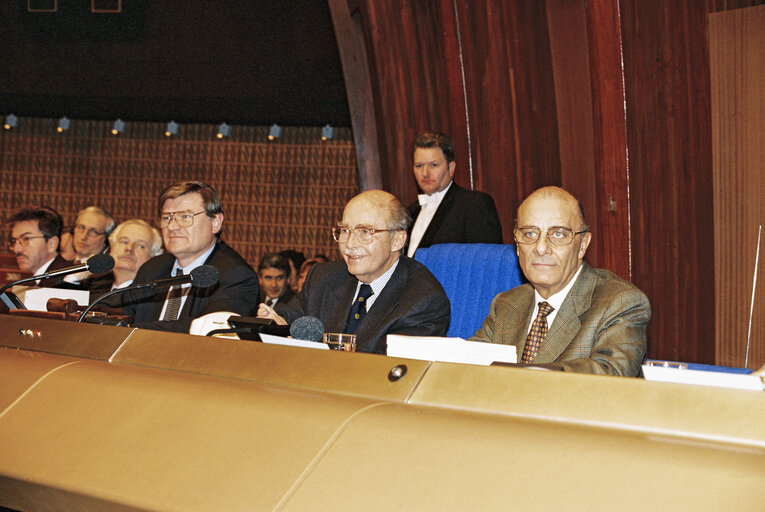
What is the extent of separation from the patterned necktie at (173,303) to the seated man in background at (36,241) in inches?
67.8

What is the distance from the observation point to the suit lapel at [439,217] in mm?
3729

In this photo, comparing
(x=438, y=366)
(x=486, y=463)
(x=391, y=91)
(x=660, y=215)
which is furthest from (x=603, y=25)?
(x=486, y=463)

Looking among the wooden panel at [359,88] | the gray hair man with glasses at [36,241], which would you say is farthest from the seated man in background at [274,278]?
the gray hair man with glasses at [36,241]

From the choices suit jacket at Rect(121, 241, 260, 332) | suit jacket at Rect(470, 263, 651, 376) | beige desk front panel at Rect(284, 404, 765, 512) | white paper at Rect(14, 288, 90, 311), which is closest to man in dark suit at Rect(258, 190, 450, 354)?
suit jacket at Rect(121, 241, 260, 332)

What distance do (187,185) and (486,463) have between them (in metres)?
2.42

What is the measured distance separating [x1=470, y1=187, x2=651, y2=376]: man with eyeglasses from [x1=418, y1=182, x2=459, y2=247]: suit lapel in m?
1.23

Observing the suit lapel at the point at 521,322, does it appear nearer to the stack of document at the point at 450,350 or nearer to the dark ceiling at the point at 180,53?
the stack of document at the point at 450,350

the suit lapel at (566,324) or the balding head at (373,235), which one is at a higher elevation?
the balding head at (373,235)

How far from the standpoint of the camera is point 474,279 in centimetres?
290

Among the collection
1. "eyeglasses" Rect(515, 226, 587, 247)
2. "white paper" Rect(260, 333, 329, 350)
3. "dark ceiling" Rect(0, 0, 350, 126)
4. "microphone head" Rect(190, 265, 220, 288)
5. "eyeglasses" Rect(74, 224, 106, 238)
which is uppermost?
"dark ceiling" Rect(0, 0, 350, 126)

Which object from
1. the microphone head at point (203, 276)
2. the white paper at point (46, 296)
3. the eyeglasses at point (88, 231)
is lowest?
the white paper at point (46, 296)

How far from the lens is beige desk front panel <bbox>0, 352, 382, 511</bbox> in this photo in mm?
1163

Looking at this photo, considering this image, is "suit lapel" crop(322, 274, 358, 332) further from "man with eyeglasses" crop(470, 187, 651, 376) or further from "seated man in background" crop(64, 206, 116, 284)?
"seated man in background" crop(64, 206, 116, 284)

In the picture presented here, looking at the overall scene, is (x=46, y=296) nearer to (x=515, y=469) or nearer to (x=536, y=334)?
(x=536, y=334)
